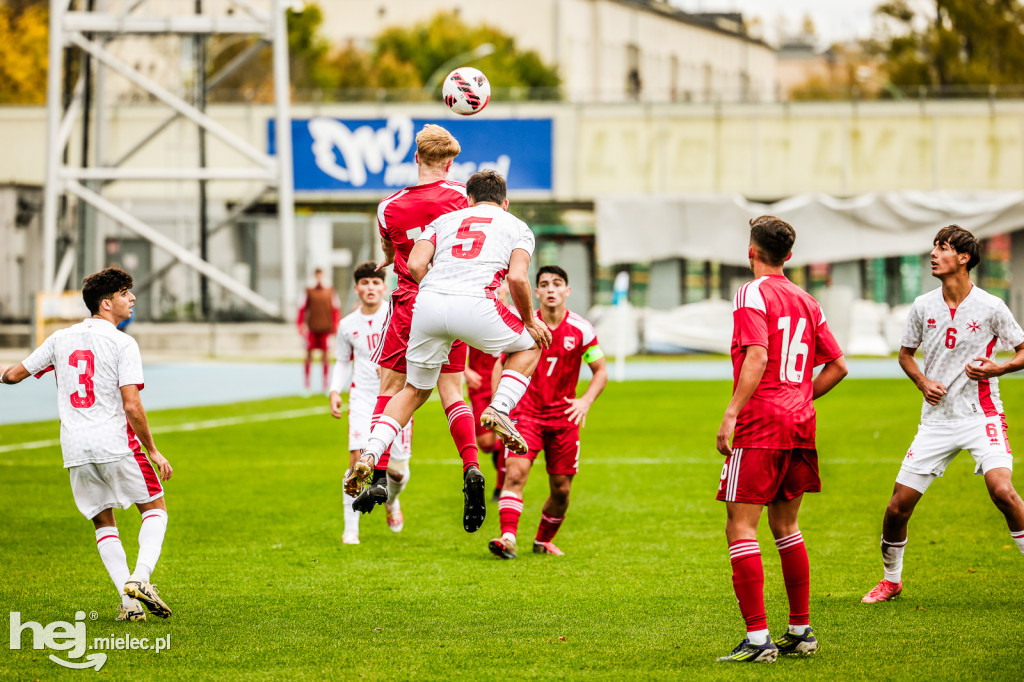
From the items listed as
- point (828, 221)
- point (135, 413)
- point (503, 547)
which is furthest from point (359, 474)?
point (828, 221)

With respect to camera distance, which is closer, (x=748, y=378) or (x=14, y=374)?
(x=748, y=378)

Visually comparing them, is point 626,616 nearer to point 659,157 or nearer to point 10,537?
point 10,537

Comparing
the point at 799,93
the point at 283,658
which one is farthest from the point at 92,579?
the point at 799,93

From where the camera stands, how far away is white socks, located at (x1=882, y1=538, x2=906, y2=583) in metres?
7.66

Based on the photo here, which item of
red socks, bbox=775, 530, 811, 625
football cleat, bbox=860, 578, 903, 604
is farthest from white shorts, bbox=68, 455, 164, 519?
football cleat, bbox=860, 578, 903, 604

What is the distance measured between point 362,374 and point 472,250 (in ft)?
9.92

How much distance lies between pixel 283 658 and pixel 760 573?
2.48 metres

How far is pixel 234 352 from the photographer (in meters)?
35.8

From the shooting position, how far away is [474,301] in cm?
718

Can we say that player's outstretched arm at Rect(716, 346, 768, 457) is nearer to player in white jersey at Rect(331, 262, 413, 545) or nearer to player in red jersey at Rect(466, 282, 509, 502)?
player in white jersey at Rect(331, 262, 413, 545)

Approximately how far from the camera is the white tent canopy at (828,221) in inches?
1455

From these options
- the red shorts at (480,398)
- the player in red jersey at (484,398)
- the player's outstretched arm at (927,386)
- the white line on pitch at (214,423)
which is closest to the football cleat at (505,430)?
the player's outstretched arm at (927,386)

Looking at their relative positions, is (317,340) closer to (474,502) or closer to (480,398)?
(480,398)

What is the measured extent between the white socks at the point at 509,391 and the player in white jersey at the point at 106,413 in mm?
→ 1952
